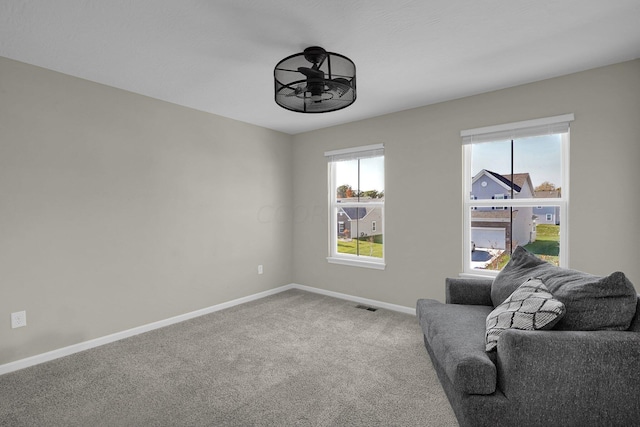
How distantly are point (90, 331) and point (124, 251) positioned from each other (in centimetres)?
76

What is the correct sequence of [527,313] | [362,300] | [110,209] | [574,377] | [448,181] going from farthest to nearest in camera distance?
[362,300], [448,181], [110,209], [527,313], [574,377]

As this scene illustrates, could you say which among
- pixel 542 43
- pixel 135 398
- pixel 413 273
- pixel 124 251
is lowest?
pixel 135 398

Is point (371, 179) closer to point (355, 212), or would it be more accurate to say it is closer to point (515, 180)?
point (355, 212)

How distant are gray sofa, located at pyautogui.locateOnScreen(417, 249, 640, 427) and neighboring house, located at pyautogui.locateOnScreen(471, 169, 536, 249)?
1665mm

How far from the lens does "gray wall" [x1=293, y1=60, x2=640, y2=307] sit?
2.61 metres

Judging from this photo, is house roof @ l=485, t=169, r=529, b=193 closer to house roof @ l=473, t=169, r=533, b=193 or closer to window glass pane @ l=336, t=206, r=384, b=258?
house roof @ l=473, t=169, r=533, b=193

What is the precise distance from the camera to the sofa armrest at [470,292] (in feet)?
8.43

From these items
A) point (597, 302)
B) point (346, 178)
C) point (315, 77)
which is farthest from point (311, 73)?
point (346, 178)

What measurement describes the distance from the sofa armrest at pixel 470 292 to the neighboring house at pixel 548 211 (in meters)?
0.99

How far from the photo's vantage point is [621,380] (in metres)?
1.43

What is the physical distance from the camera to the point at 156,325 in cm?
334

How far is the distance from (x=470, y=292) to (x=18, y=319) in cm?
366

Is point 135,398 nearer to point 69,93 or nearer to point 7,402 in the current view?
point 7,402

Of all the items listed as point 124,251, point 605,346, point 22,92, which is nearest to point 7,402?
point 124,251
